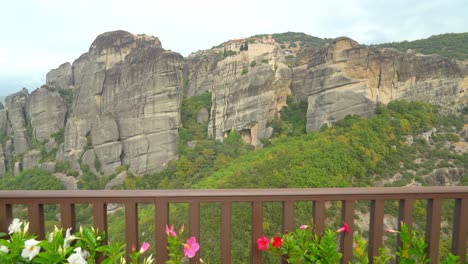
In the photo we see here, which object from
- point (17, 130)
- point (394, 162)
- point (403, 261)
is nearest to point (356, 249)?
point (403, 261)

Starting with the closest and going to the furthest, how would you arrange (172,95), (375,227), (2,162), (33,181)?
(375,227)
(172,95)
(33,181)
(2,162)

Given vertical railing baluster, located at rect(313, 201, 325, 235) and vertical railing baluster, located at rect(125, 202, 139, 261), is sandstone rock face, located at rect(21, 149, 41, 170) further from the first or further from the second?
vertical railing baluster, located at rect(313, 201, 325, 235)

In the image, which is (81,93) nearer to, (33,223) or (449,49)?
(33,223)

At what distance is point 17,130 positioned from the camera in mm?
33781

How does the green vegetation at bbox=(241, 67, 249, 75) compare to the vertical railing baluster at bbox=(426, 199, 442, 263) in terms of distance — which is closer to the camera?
the vertical railing baluster at bbox=(426, 199, 442, 263)

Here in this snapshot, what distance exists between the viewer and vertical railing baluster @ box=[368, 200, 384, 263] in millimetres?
1435

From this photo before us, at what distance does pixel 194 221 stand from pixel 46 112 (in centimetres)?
3704

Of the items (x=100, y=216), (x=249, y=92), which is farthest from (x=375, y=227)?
(x=249, y=92)

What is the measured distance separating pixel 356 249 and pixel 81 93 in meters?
33.6

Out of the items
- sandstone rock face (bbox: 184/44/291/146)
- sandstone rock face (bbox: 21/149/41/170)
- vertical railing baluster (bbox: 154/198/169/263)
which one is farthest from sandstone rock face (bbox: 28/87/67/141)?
vertical railing baluster (bbox: 154/198/169/263)

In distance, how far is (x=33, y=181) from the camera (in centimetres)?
2889

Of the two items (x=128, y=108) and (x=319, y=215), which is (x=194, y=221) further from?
(x=128, y=108)

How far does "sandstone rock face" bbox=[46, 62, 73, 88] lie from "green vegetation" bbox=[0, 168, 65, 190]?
12004 millimetres

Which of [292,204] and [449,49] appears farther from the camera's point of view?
[449,49]
